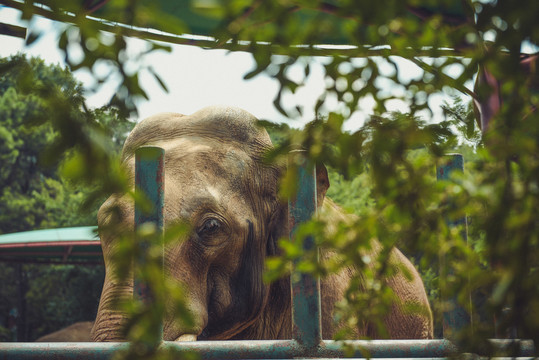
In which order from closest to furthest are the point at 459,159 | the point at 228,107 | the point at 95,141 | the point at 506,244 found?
the point at 95,141 < the point at 506,244 < the point at 459,159 < the point at 228,107

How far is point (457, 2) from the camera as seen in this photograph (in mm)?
3318

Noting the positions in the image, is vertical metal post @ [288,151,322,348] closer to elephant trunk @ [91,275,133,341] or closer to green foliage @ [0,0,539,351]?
green foliage @ [0,0,539,351]

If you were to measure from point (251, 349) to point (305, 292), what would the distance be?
0.23m

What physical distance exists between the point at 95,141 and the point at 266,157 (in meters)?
0.25

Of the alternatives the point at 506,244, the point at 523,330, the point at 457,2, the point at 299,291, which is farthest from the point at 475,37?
the point at 457,2

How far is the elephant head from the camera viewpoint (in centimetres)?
343

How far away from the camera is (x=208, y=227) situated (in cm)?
367

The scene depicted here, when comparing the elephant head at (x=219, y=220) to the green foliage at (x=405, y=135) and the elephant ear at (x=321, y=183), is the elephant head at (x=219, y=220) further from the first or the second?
the green foliage at (x=405, y=135)

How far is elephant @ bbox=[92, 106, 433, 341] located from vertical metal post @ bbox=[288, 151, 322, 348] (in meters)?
1.27

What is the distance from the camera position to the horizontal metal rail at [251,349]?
1555 mm

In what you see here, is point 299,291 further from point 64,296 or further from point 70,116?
point 64,296

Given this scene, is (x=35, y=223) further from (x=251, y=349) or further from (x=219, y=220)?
(x=251, y=349)

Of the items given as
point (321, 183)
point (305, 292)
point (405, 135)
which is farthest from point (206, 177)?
point (405, 135)

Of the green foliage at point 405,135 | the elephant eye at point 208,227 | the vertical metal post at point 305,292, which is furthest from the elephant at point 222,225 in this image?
the green foliage at point 405,135
